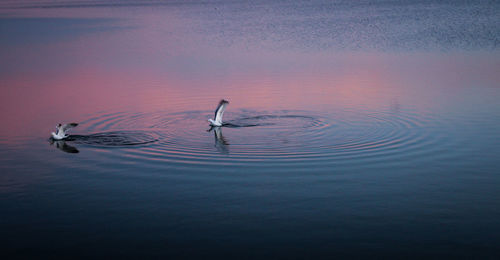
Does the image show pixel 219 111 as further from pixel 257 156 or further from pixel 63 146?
pixel 63 146

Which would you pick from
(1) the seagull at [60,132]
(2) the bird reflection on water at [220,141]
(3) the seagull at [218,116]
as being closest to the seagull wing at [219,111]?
(3) the seagull at [218,116]

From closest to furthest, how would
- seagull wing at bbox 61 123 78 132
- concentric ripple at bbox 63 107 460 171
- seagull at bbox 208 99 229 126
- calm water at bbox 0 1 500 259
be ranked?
calm water at bbox 0 1 500 259, concentric ripple at bbox 63 107 460 171, seagull wing at bbox 61 123 78 132, seagull at bbox 208 99 229 126

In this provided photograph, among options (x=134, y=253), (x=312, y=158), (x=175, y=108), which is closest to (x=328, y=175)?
(x=312, y=158)

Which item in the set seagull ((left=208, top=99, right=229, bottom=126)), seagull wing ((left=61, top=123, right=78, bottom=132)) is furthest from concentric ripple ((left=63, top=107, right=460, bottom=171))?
seagull wing ((left=61, top=123, right=78, bottom=132))

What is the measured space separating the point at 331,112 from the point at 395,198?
10.3 metres

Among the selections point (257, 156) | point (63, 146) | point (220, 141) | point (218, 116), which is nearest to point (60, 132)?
point (63, 146)

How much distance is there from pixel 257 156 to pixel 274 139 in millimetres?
2265

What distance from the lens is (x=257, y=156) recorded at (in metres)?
16.0

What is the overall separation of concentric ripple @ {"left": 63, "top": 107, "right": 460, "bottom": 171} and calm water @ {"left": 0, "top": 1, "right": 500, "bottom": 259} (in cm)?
9

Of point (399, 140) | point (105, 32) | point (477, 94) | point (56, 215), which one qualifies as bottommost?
point (56, 215)

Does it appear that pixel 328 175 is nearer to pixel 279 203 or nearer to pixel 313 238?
pixel 279 203

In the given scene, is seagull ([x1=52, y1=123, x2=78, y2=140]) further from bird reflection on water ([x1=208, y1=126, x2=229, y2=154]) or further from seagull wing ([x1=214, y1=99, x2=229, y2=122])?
seagull wing ([x1=214, y1=99, x2=229, y2=122])

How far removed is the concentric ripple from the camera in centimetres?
1538

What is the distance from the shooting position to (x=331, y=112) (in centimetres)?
2222
